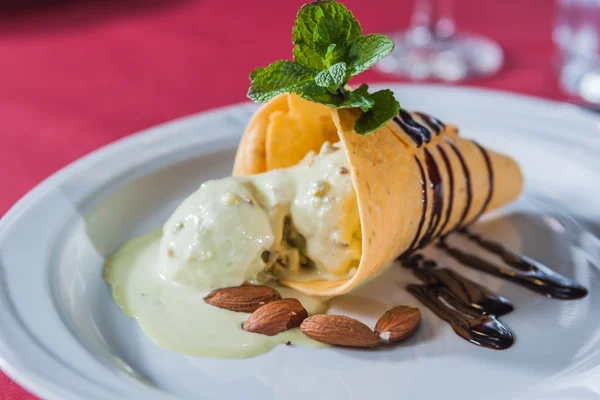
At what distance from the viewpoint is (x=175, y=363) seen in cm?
160

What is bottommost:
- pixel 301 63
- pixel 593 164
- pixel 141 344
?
pixel 141 344

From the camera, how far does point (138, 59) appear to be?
3.29 meters

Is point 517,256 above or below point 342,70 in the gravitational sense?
below

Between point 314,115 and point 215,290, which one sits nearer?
point 215,290

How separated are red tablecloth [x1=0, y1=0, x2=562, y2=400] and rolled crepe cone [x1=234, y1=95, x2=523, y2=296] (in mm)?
886

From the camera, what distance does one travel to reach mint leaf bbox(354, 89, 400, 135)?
5.80 feet

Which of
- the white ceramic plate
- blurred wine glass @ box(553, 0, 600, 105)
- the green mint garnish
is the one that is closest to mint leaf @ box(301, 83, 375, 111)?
the green mint garnish

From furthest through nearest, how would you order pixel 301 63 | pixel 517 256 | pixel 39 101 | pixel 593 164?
1. pixel 39 101
2. pixel 593 164
3. pixel 517 256
4. pixel 301 63

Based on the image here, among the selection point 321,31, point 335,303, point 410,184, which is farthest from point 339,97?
point 335,303

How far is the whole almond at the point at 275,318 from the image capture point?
169cm

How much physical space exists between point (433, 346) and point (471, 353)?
0.27ft

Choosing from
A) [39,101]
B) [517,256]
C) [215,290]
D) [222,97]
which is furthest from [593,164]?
[39,101]

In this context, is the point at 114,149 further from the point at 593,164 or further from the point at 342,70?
the point at 593,164

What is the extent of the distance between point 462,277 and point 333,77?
2.06ft
